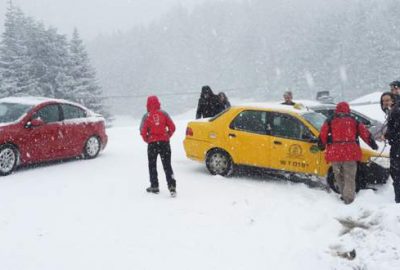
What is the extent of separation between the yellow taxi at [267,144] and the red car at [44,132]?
9.56ft

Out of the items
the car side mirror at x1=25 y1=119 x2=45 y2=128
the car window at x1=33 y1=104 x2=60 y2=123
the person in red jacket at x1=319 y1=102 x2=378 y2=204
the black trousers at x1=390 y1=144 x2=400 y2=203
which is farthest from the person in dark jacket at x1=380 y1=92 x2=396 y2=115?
the car window at x1=33 y1=104 x2=60 y2=123

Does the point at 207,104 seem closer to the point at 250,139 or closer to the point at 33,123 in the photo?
the point at 250,139

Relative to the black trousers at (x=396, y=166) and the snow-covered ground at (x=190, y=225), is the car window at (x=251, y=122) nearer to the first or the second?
the snow-covered ground at (x=190, y=225)

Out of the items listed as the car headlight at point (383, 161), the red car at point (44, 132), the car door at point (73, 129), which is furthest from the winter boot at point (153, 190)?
the car headlight at point (383, 161)

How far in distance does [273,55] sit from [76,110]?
90.6 meters

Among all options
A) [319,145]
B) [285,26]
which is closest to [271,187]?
[319,145]

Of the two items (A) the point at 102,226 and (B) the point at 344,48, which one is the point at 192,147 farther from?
(B) the point at 344,48

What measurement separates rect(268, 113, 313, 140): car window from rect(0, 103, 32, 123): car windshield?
17.3 ft

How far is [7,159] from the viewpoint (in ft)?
32.2

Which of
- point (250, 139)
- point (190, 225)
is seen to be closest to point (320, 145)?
point (250, 139)

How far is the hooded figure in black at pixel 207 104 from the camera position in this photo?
1228 centimetres

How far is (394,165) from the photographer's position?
7.50 m

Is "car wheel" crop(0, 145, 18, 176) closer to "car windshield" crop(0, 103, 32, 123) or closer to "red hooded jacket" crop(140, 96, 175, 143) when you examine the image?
"car windshield" crop(0, 103, 32, 123)

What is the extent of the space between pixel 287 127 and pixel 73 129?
203 inches
